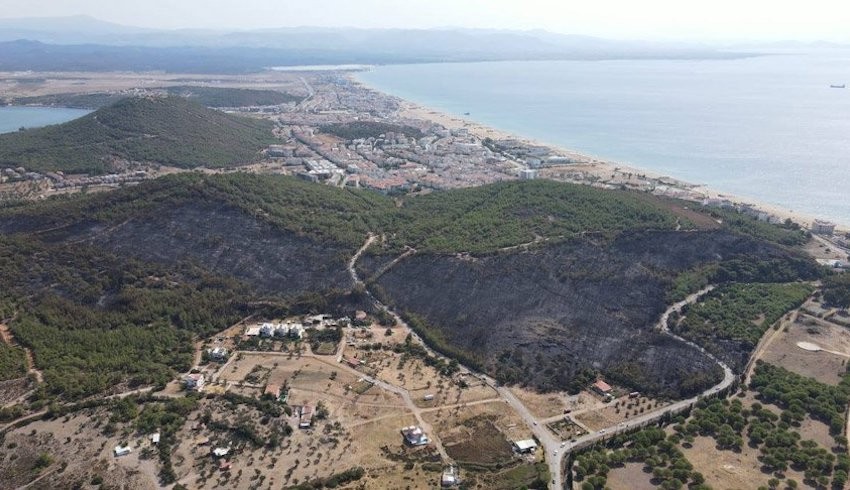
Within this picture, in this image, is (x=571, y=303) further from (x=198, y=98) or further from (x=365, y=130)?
(x=198, y=98)

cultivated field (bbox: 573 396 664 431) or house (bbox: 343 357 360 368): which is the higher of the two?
house (bbox: 343 357 360 368)

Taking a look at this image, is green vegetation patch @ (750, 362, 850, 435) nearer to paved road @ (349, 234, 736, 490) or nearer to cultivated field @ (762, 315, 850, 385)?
cultivated field @ (762, 315, 850, 385)

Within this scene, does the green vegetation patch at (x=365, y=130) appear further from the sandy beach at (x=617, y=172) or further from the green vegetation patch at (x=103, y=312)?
the green vegetation patch at (x=103, y=312)

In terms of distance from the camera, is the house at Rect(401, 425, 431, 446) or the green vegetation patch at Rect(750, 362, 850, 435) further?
the green vegetation patch at Rect(750, 362, 850, 435)

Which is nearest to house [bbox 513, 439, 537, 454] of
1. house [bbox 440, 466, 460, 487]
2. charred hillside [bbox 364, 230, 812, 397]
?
house [bbox 440, 466, 460, 487]

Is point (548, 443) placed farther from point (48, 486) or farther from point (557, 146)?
point (557, 146)

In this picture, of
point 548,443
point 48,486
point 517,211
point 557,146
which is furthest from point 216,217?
point 557,146

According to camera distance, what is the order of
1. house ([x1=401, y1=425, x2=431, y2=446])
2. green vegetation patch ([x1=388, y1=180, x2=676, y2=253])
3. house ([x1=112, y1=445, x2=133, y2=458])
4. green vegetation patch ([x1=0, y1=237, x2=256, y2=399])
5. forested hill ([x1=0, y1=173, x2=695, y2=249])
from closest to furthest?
house ([x1=112, y1=445, x2=133, y2=458]), house ([x1=401, y1=425, x2=431, y2=446]), green vegetation patch ([x1=0, y1=237, x2=256, y2=399]), green vegetation patch ([x1=388, y1=180, x2=676, y2=253]), forested hill ([x1=0, y1=173, x2=695, y2=249])
